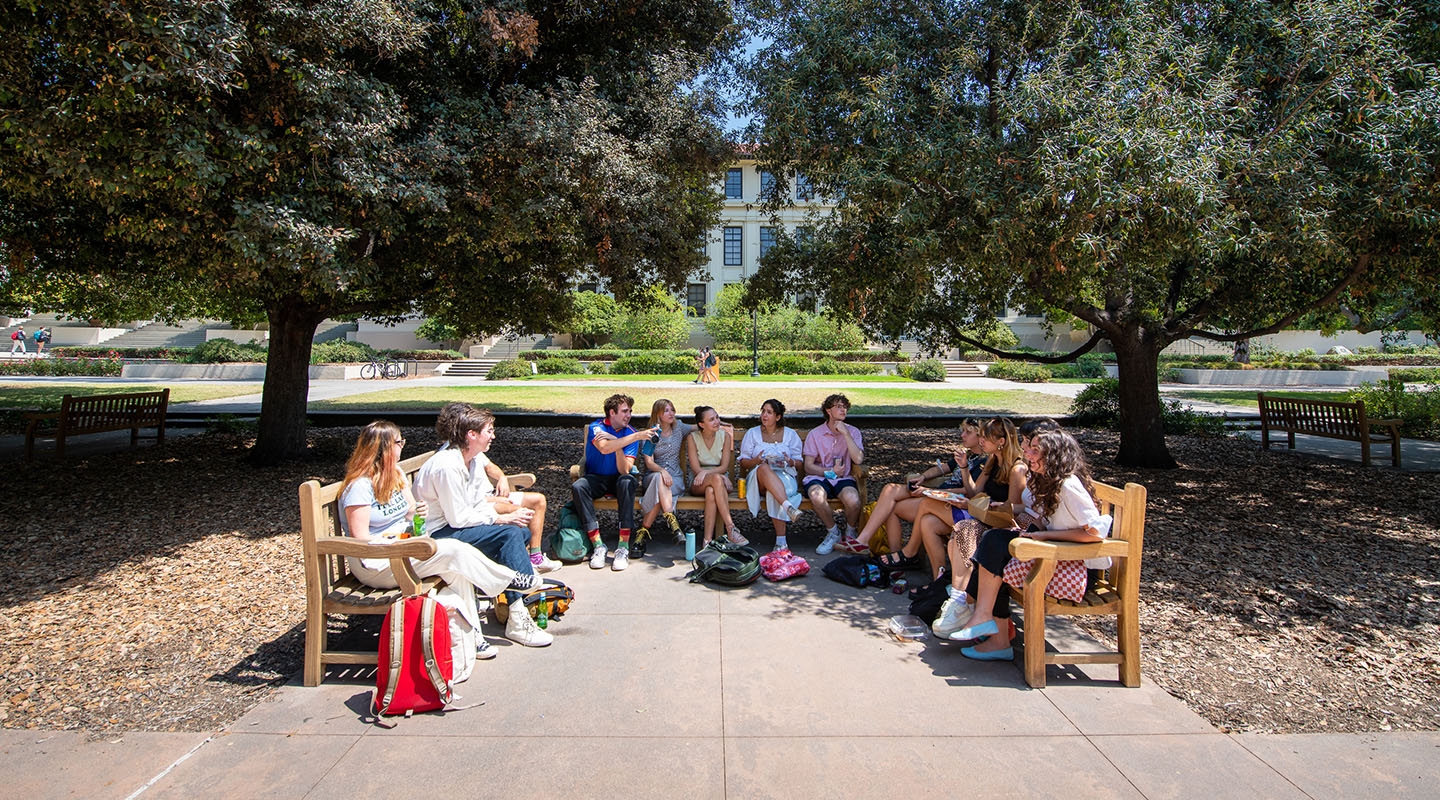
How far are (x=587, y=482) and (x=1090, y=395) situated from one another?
41.0 ft

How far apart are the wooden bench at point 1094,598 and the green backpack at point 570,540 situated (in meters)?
3.10

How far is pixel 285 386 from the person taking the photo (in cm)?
965

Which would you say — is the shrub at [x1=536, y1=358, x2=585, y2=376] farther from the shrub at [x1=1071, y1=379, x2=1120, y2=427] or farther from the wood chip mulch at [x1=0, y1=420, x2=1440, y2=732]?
the wood chip mulch at [x1=0, y1=420, x2=1440, y2=732]

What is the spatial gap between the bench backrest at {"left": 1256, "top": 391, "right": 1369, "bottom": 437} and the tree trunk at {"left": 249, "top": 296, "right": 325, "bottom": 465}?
41.0ft

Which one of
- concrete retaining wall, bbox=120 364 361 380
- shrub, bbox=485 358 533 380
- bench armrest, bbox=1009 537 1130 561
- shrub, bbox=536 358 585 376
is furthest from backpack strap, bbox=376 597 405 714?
shrub, bbox=536 358 585 376

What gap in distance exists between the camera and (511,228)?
6.88 meters

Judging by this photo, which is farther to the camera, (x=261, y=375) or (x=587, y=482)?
(x=261, y=375)

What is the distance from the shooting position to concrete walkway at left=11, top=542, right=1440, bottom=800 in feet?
9.83

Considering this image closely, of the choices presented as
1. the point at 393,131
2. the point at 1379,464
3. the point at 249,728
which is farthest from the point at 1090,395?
the point at 249,728

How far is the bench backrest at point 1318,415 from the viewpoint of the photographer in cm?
992

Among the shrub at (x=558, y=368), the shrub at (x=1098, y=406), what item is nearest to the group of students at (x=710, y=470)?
the shrub at (x=1098, y=406)

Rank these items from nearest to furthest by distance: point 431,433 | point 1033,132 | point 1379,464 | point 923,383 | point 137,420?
point 1033,132, point 1379,464, point 137,420, point 431,433, point 923,383

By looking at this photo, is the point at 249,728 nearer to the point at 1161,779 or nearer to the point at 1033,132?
the point at 1161,779

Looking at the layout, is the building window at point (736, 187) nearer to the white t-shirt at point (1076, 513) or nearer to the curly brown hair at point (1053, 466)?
the curly brown hair at point (1053, 466)
